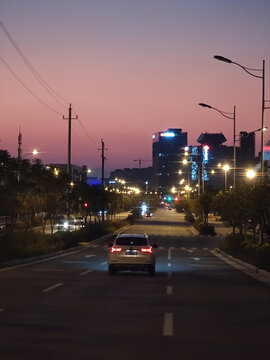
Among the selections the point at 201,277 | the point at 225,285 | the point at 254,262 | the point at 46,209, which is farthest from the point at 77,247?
the point at 225,285

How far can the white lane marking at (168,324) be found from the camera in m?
12.5

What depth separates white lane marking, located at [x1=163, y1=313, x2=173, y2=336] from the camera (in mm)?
12523

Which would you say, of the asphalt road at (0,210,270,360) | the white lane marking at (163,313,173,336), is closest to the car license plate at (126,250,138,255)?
the asphalt road at (0,210,270,360)

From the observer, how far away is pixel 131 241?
2838cm

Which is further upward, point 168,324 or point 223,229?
point 223,229

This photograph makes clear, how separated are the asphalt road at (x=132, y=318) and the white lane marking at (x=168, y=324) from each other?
0.02 m

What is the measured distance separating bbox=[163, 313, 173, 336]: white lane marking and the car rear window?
42.6 ft

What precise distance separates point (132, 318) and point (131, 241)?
1386 centimetres

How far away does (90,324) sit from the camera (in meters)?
13.5

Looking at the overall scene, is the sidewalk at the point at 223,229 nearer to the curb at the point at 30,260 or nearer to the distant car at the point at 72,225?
the distant car at the point at 72,225

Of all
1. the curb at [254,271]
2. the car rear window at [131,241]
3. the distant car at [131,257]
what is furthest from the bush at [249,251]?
the car rear window at [131,241]

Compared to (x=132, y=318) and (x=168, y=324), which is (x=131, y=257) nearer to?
(x=132, y=318)

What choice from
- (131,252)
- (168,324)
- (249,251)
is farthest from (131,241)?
(168,324)

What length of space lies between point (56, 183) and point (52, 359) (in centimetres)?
4558
